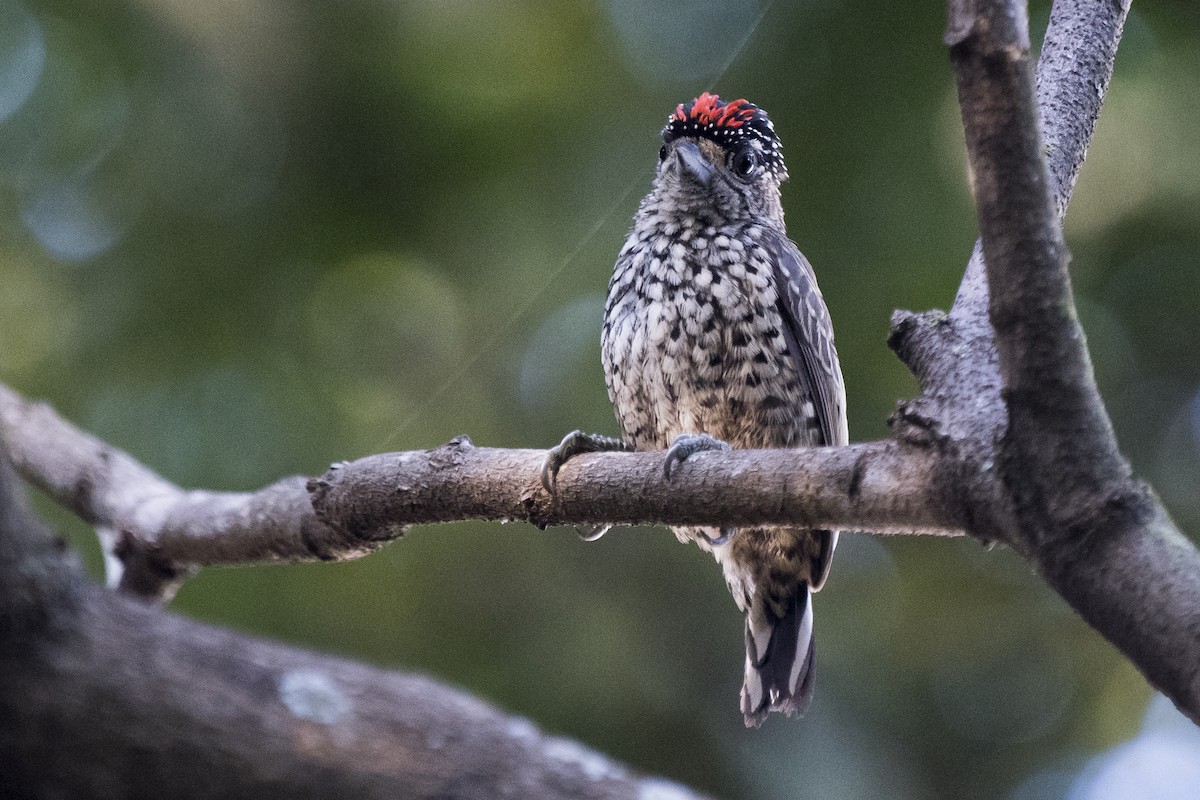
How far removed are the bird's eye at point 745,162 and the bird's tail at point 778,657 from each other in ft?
4.02

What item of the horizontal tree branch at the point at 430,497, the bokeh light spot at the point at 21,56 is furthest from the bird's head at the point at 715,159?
the bokeh light spot at the point at 21,56

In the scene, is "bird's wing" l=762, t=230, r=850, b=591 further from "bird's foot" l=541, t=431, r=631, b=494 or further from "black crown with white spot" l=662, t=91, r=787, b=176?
"bird's foot" l=541, t=431, r=631, b=494

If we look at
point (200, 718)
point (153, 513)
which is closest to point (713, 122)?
point (153, 513)

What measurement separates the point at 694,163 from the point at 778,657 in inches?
56.2

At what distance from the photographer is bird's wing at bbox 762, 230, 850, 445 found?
134 inches

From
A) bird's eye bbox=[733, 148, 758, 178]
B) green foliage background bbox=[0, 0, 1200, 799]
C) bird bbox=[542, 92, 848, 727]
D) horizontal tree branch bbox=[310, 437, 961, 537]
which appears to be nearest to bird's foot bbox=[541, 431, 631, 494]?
horizontal tree branch bbox=[310, 437, 961, 537]

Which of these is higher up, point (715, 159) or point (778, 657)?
point (715, 159)

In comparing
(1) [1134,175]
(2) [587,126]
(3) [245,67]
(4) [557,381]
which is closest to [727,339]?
(4) [557,381]

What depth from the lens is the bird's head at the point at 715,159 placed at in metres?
3.63

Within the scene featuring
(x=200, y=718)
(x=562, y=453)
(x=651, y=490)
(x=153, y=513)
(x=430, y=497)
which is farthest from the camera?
(x=153, y=513)

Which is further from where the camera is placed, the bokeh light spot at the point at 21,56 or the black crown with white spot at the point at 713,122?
the bokeh light spot at the point at 21,56

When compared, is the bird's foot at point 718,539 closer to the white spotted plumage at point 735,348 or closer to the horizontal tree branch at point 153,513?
the white spotted plumage at point 735,348

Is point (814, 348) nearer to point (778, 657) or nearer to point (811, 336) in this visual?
point (811, 336)

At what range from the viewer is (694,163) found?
141 inches
